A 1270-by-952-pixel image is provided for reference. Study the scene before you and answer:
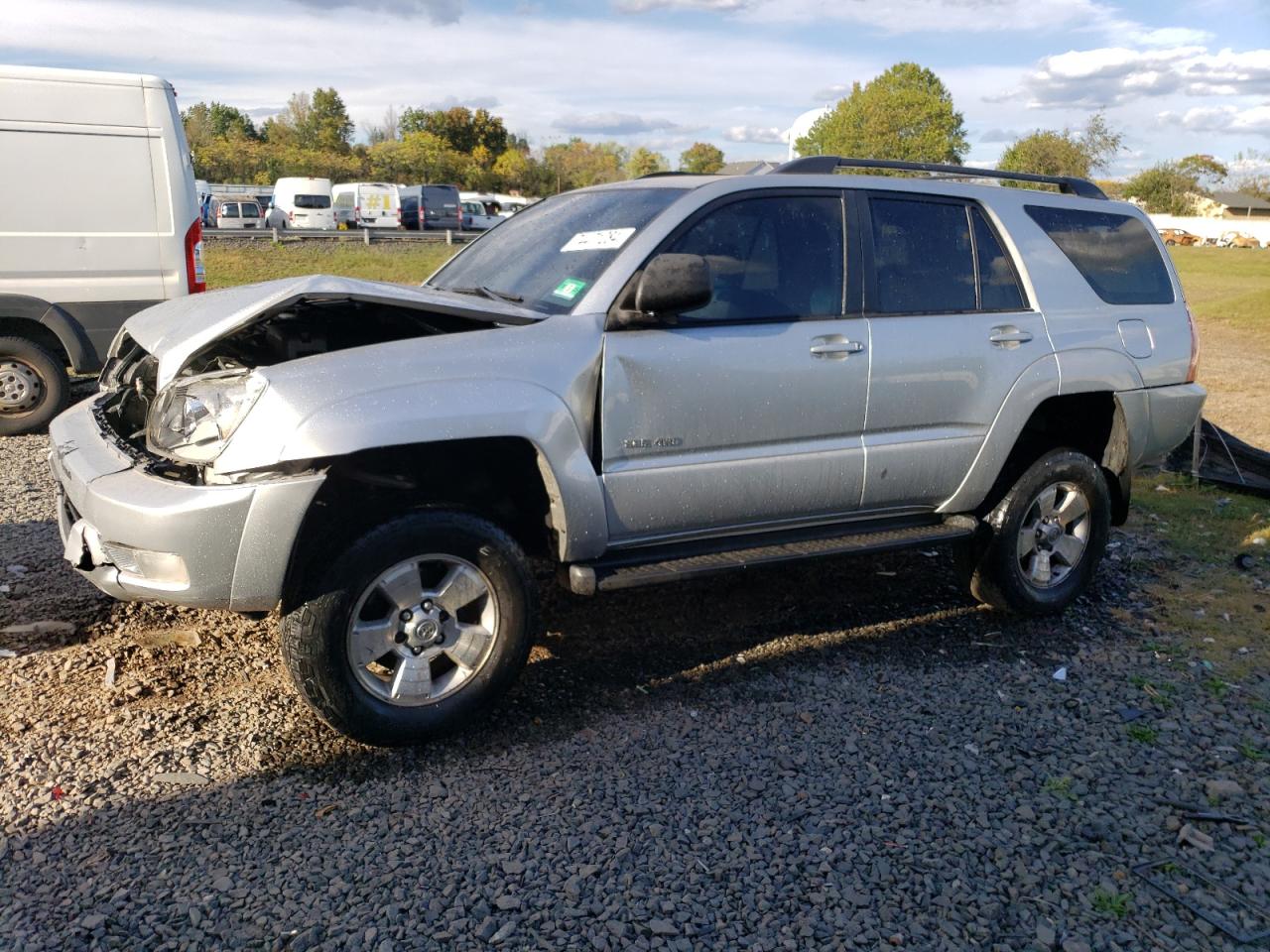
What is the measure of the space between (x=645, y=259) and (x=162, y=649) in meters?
2.52

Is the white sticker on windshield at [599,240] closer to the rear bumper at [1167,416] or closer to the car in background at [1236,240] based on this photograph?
the rear bumper at [1167,416]

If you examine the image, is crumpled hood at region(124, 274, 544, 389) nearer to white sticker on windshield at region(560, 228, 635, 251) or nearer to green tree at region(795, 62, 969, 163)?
white sticker on windshield at region(560, 228, 635, 251)

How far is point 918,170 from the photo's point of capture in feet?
15.8

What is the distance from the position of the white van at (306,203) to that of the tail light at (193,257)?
1289 inches

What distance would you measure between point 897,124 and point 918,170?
75.7 metres

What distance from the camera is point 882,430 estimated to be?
14.7 ft

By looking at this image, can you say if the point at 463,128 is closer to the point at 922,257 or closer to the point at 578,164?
the point at 578,164

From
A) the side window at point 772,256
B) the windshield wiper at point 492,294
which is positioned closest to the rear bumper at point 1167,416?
the side window at point 772,256

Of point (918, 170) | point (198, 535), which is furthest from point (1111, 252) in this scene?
point (198, 535)

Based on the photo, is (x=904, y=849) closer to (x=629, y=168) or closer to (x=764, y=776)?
(x=764, y=776)

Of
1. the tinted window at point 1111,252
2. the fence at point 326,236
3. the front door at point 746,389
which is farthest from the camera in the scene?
the fence at point 326,236

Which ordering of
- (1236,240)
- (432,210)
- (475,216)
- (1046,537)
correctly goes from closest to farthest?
(1046,537) → (432,210) → (475,216) → (1236,240)

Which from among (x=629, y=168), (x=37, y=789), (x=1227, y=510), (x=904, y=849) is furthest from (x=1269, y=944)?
(x=629, y=168)

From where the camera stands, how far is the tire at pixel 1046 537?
4.96m
